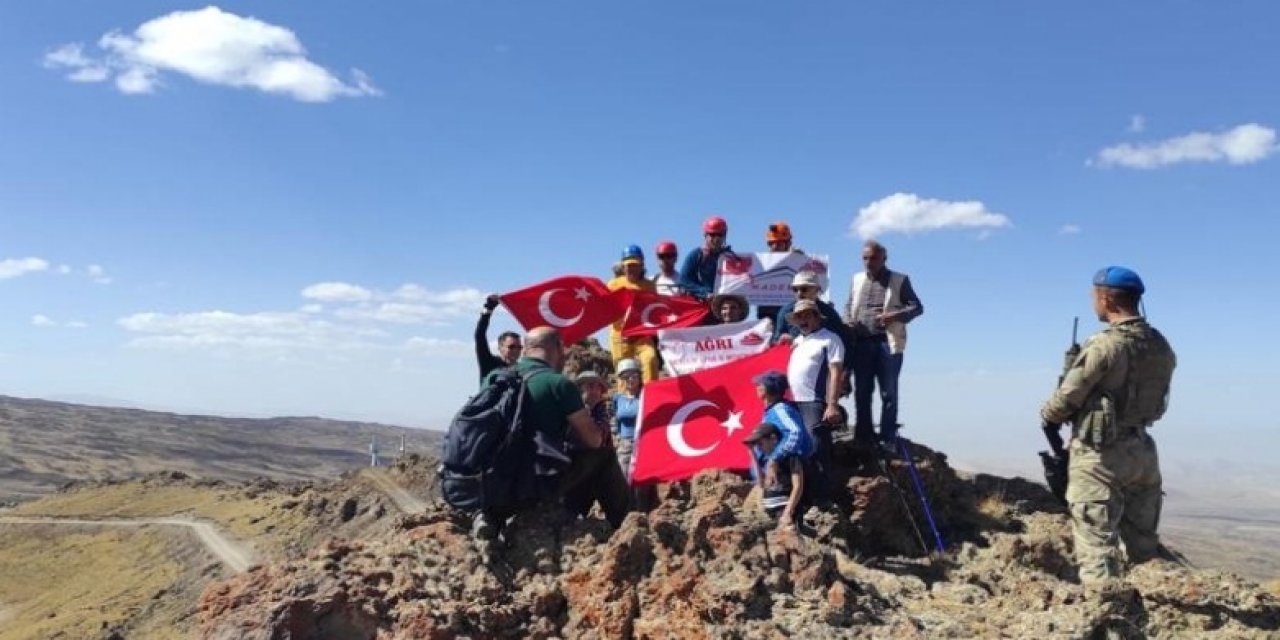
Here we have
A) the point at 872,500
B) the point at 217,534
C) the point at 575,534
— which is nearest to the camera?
the point at 575,534

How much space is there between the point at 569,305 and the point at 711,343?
2.04m

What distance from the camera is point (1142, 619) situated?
14.4ft

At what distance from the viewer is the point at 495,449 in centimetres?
523

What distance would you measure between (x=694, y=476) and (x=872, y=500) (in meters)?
1.53

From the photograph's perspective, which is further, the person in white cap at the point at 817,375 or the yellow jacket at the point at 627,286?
the yellow jacket at the point at 627,286

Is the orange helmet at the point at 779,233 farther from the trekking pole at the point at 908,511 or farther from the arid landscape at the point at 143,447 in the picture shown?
the arid landscape at the point at 143,447

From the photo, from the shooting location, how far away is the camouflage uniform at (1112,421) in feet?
17.6

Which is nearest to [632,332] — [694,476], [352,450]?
[694,476]

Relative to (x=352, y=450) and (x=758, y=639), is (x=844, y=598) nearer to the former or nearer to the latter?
(x=758, y=639)

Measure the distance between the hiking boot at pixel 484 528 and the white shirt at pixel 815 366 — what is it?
3.17m

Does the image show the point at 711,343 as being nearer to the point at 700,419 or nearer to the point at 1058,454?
the point at 700,419

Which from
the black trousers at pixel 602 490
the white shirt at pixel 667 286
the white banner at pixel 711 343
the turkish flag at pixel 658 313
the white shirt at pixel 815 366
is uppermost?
the white shirt at pixel 667 286

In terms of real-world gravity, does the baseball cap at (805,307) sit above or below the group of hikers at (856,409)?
above

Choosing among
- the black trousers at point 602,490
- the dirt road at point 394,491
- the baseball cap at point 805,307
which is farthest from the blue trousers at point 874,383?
the dirt road at point 394,491
